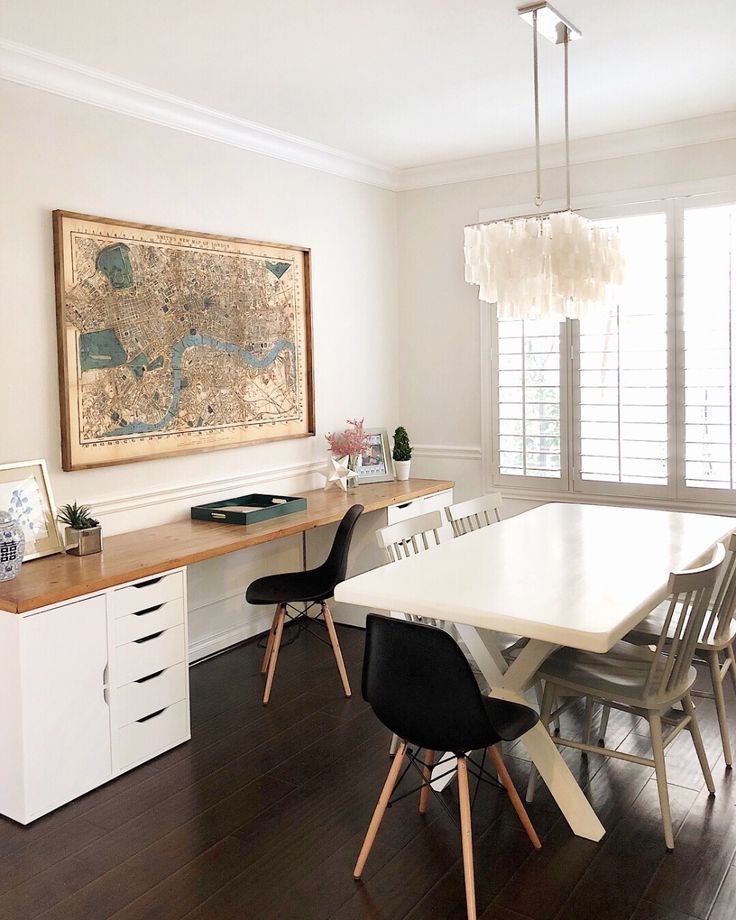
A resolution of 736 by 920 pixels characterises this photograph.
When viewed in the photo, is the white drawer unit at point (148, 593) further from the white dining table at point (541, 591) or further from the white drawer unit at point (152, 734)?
the white dining table at point (541, 591)

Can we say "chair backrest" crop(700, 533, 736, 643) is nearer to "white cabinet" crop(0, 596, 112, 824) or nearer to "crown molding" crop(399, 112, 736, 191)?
"white cabinet" crop(0, 596, 112, 824)

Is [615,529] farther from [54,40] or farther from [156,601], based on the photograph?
[54,40]

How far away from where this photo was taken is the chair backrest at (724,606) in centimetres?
285

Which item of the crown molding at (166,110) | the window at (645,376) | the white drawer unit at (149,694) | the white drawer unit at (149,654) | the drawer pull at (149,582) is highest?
the crown molding at (166,110)

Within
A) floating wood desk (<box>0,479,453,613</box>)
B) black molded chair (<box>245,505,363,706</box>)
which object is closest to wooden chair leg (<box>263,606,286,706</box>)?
black molded chair (<box>245,505,363,706</box>)

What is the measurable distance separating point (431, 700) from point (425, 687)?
4cm

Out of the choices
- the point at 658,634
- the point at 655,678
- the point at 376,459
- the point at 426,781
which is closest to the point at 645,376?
the point at 376,459

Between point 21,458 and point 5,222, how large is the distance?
904mm

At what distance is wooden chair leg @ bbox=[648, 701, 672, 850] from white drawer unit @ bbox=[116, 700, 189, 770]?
175 centimetres

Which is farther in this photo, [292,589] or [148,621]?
[292,589]

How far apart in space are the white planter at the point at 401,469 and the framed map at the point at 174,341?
63 centimetres

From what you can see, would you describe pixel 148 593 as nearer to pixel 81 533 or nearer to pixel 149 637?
pixel 149 637

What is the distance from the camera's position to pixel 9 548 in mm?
2926

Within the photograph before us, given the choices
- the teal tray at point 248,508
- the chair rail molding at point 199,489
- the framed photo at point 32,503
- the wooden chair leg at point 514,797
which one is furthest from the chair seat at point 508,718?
the chair rail molding at point 199,489
